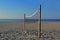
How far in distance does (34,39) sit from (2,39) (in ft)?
3.51

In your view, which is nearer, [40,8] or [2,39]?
[2,39]

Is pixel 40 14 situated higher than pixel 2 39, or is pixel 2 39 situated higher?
pixel 40 14

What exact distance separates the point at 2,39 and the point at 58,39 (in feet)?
6.30

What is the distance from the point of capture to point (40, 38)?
4660mm

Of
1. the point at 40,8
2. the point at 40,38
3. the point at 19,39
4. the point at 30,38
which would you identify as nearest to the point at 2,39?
the point at 19,39

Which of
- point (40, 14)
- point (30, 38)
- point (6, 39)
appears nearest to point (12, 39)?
point (6, 39)

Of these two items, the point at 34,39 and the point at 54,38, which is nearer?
the point at 34,39

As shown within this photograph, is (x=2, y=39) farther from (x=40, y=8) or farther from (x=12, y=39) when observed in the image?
(x=40, y=8)

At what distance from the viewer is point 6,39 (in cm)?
444

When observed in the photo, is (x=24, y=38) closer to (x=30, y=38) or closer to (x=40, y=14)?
(x=30, y=38)

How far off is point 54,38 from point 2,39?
183 cm

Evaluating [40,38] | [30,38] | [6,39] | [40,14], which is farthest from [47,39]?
[6,39]

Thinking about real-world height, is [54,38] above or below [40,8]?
below

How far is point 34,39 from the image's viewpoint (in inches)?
175
